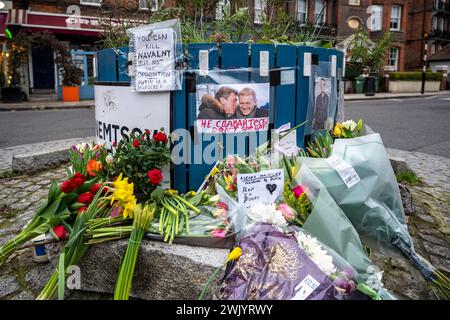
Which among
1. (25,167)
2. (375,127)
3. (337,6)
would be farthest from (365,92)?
(25,167)

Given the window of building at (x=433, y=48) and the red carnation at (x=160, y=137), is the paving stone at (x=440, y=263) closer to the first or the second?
the red carnation at (x=160, y=137)

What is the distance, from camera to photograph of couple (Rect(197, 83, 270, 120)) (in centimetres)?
325

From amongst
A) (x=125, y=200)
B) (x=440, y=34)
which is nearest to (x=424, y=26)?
(x=440, y=34)

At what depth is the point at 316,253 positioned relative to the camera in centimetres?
209

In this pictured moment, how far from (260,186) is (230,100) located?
96cm

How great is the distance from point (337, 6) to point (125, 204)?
99.9 ft

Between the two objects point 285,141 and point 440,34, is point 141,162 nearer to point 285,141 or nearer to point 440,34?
point 285,141

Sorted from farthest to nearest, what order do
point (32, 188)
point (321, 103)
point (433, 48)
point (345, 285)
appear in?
point (433, 48), point (32, 188), point (321, 103), point (345, 285)

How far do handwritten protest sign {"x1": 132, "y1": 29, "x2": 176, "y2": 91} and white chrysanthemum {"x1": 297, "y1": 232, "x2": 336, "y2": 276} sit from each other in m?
1.66

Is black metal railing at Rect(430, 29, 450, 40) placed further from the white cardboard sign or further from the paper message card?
the white cardboard sign

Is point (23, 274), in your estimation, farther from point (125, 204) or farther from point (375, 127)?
point (375, 127)

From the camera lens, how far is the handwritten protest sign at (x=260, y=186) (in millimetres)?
2508

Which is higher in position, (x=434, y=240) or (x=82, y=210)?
(x=82, y=210)

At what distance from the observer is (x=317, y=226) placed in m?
2.24
